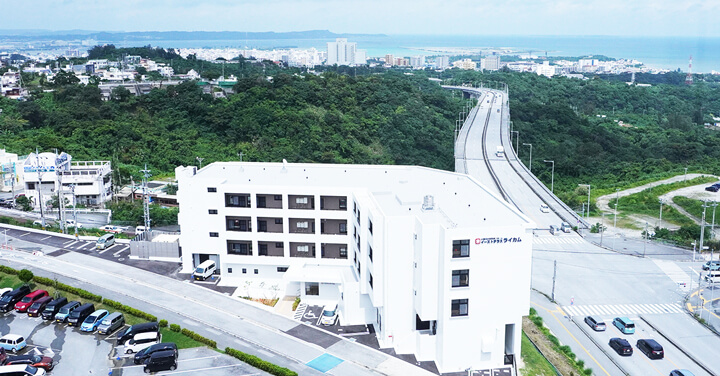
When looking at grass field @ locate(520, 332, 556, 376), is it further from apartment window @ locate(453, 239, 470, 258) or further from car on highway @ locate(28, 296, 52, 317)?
car on highway @ locate(28, 296, 52, 317)

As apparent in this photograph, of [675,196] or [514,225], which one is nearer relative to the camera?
[514,225]

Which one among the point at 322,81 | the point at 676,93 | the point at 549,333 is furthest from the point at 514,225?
the point at 676,93

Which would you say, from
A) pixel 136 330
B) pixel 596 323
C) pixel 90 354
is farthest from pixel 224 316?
pixel 596 323

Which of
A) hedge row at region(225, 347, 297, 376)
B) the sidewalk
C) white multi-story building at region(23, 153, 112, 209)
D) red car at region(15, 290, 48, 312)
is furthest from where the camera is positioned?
white multi-story building at region(23, 153, 112, 209)

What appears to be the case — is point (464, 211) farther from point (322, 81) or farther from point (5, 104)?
point (5, 104)

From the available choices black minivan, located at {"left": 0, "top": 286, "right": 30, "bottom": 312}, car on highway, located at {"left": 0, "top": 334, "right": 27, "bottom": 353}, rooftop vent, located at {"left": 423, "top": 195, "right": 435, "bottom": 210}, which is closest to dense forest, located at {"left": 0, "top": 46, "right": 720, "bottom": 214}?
black minivan, located at {"left": 0, "top": 286, "right": 30, "bottom": 312}

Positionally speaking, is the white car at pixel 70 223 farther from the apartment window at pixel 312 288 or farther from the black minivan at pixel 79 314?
the apartment window at pixel 312 288

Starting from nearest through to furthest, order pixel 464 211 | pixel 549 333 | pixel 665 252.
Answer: pixel 464 211
pixel 549 333
pixel 665 252

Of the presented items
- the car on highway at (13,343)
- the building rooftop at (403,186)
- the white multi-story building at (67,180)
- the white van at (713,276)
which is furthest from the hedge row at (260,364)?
the white multi-story building at (67,180)

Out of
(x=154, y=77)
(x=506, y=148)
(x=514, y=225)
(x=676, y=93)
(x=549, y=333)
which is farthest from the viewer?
(x=676, y=93)
